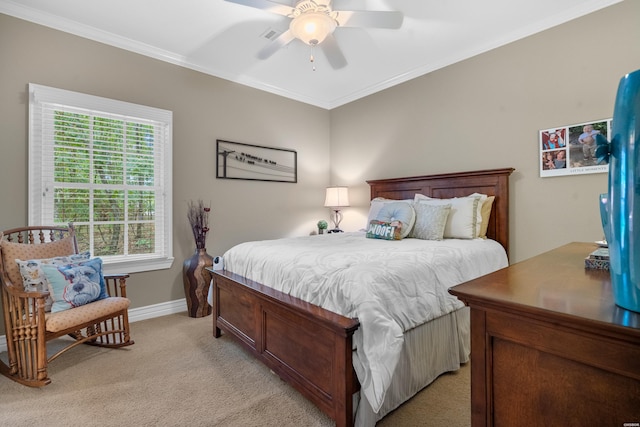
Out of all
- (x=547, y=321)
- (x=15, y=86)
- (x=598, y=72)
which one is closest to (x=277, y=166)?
(x=15, y=86)

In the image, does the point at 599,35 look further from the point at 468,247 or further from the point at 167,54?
the point at 167,54

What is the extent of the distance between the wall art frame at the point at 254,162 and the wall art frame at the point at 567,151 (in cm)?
298

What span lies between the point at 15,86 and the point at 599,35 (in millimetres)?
4920

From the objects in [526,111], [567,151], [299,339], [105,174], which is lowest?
[299,339]

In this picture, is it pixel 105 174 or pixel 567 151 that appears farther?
pixel 105 174

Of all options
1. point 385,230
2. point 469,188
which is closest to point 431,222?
point 385,230

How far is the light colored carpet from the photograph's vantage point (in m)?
1.67

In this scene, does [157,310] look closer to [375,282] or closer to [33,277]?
[33,277]

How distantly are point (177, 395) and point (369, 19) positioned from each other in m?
2.89

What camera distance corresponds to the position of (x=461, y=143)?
3383 millimetres

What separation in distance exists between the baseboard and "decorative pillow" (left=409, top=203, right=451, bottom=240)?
2657 mm

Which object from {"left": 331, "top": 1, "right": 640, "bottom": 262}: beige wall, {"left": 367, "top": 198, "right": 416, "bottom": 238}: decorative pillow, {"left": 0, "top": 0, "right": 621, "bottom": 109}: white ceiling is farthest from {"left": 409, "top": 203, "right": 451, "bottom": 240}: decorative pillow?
{"left": 0, "top": 0, "right": 621, "bottom": 109}: white ceiling

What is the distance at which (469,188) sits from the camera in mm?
3250

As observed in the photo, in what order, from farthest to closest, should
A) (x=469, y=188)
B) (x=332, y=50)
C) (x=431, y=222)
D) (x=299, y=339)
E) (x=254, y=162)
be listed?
(x=254, y=162), (x=469, y=188), (x=431, y=222), (x=332, y=50), (x=299, y=339)
